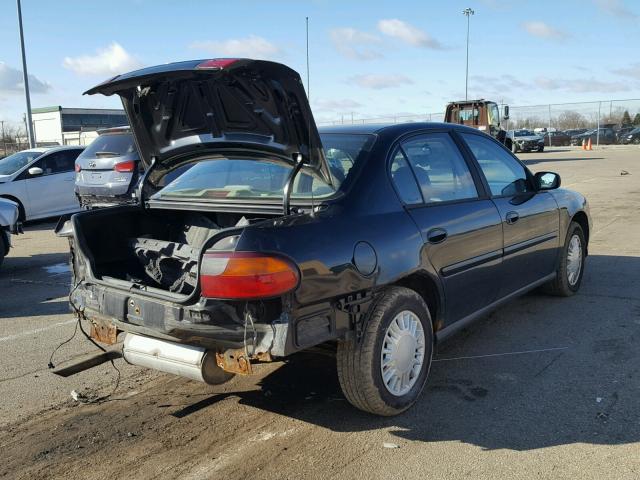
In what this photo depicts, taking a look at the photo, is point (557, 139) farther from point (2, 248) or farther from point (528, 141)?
point (2, 248)

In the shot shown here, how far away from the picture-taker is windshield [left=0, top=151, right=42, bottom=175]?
12555 mm

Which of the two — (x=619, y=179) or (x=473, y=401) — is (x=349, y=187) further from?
(x=619, y=179)

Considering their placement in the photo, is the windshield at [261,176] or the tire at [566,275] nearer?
the windshield at [261,176]

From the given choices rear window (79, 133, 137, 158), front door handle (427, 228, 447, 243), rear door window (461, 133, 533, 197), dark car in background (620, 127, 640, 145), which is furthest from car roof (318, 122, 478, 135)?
dark car in background (620, 127, 640, 145)

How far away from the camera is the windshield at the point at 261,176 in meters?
3.68

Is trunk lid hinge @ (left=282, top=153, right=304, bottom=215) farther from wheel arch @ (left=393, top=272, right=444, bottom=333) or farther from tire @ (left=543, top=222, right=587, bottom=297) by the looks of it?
tire @ (left=543, top=222, right=587, bottom=297)

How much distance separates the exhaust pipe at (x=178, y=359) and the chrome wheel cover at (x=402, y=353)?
88 centimetres

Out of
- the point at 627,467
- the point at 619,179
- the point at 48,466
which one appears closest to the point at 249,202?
the point at 48,466

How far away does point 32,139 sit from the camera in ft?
70.2

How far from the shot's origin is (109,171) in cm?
1156

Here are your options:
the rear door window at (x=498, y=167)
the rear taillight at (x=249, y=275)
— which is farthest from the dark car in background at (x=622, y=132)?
the rear taillight at (x=249, y=275)

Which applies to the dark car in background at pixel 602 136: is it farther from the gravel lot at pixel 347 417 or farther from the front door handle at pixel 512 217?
the front door handle at pixel 512 217

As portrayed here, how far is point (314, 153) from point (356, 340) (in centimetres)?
105

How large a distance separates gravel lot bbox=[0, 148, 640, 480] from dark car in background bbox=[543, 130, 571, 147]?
4399 cm
